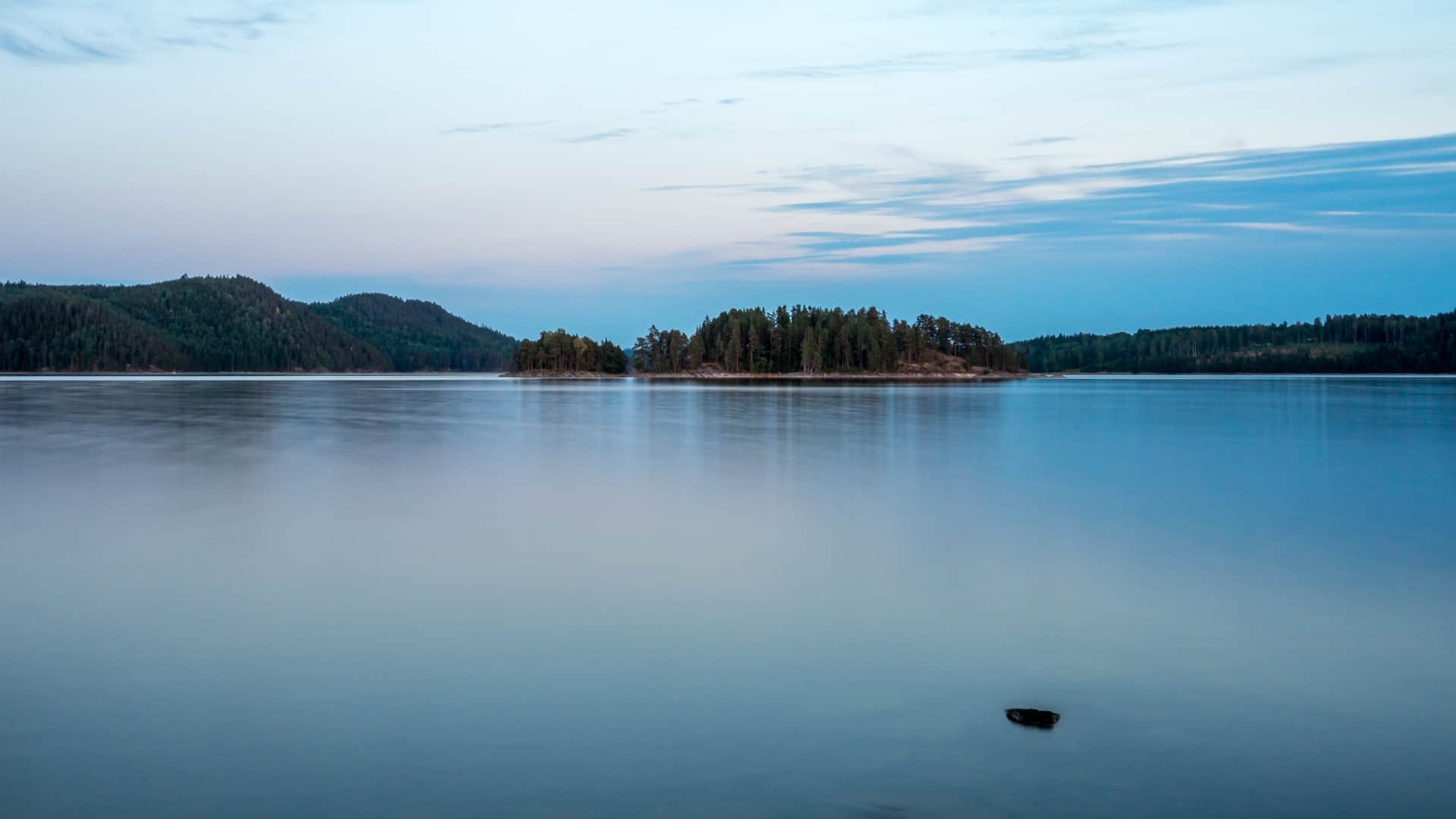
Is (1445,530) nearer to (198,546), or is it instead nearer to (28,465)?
(198,546)

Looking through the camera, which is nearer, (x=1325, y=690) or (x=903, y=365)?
(x=1325, y=690)

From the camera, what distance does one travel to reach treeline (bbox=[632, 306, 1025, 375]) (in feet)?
543

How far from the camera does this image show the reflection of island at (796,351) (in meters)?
167

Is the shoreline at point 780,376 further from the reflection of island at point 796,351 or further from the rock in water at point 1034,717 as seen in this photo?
the rock in water at point 1034,717

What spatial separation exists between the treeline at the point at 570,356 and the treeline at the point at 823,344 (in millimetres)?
11029

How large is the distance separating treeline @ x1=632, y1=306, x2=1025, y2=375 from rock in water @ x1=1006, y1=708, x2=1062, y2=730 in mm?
155441

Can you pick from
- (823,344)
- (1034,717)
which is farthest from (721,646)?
(823,344)

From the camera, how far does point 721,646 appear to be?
29.8ft

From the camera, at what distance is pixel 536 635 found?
31.0 ft

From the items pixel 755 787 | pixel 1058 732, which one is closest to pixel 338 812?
Result: pixel 755 787

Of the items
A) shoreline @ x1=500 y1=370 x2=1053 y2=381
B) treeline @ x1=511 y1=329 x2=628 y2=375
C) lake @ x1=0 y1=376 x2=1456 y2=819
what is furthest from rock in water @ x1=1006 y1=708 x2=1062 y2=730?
treeline @ x1=511 y1=329 x2=628 y2=375

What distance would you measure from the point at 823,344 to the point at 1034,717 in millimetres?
161314

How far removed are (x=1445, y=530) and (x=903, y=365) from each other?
158350mm

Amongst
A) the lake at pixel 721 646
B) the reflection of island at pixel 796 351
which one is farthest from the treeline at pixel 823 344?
the lake at pixel 721 646
